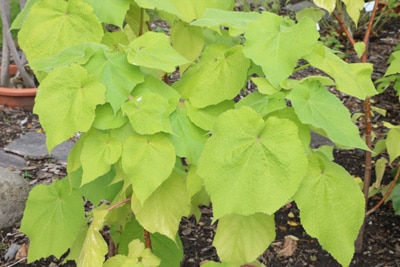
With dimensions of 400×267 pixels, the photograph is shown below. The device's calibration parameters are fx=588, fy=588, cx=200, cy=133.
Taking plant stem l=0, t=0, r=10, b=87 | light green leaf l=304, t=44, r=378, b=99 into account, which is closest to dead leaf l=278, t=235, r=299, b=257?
light green leaf l=304, t=44, r=378, b=99

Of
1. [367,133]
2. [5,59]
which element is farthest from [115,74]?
[5,59]

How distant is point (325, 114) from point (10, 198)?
6.67 ft

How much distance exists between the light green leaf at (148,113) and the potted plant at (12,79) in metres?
2.69

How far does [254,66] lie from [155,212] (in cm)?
45

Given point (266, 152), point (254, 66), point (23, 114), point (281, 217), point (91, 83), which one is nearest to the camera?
point (266, 152)

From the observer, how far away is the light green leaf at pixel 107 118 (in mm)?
1386

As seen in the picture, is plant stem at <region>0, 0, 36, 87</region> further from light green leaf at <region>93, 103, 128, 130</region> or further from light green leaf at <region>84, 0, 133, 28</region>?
light green leaf at <region>93, 103, 128, 130</region>

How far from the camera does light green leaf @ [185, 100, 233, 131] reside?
1.42 m

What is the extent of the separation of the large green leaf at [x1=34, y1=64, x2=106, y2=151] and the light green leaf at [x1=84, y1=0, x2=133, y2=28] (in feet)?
0.63

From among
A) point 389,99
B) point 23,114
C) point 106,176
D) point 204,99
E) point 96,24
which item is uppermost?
point 96,24

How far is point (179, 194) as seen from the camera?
5.07 ft

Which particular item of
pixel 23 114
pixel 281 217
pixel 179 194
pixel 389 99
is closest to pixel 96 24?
pixel 179 194

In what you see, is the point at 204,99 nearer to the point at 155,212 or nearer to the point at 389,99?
the point at 155,212

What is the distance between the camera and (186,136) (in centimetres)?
141
